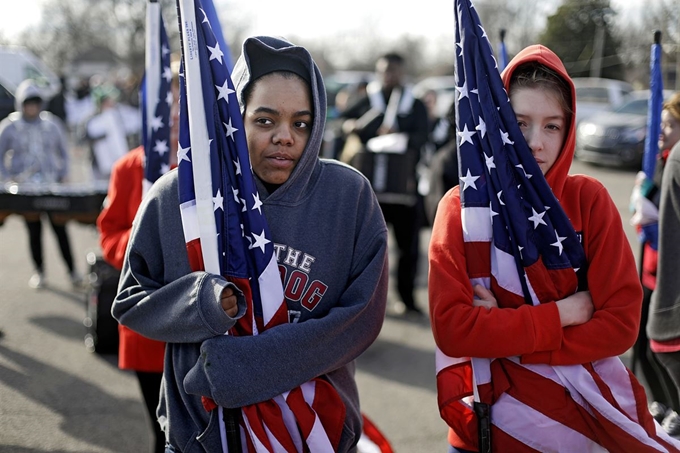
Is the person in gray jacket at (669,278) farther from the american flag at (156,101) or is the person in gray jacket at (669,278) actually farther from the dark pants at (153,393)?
the american flag at (156,101)

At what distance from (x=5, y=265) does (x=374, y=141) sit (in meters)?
Result: 4.99

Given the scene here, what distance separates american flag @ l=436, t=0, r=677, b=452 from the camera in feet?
7.12

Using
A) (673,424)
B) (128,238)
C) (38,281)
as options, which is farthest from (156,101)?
(38,281)

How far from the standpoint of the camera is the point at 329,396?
7.47 feet

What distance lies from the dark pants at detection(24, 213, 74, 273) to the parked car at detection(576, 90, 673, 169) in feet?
44.6

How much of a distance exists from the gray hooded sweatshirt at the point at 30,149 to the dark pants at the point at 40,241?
1.99 feet

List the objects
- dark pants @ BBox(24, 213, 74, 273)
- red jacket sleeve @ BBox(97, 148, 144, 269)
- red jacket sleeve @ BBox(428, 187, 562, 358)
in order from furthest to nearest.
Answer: dark pants @ BBox(24, 213, 74, 273) < red jacket sleeve @ BBox(97, 148, 144, 269) < red jacket sleeve @ BBox(428, 187, 562, 358)

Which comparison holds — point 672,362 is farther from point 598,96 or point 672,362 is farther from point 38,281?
point 598,96

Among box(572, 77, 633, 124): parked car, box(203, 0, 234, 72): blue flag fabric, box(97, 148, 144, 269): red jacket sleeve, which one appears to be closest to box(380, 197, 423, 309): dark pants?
box(97, 148, 144, 269): red jacket sleeve

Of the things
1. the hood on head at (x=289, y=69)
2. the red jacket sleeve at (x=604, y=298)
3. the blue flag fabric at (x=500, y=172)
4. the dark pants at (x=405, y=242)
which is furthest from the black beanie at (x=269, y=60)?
the dark pants at (x=405, y=242)

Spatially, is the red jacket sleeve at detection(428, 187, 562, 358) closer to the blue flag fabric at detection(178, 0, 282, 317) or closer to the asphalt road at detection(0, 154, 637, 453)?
the blue flag fabric at detection(178, 0, 282, 317)

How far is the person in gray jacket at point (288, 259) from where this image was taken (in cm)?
220

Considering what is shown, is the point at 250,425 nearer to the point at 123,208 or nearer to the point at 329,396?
the point at 329,396

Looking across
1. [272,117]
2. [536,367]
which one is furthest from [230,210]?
[536,367]
